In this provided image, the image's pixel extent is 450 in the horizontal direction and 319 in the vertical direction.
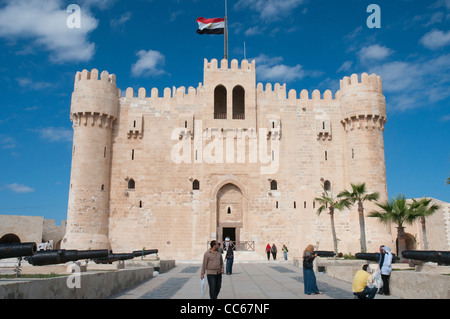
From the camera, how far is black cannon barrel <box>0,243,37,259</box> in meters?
6.46

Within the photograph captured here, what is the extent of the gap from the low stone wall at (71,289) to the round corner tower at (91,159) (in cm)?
1494

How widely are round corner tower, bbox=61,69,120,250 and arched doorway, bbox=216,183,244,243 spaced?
6783 mm

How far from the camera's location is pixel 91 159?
81.4 feet

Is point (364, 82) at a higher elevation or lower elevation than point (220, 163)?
higher

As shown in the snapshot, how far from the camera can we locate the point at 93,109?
82.3 feet

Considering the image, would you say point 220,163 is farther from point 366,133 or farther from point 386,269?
point 386,269

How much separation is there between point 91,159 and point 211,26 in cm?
1153

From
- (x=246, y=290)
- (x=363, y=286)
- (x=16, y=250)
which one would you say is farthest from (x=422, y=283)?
(x=16, y=250)

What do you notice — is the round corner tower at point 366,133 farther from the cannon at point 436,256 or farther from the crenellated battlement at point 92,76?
the cannon at point 436,256

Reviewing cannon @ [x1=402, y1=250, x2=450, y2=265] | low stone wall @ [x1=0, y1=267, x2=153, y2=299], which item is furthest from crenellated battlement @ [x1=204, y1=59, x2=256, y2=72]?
cannon @ [x1=402, y1=250, x2=450, y2=265]

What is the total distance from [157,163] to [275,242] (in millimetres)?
8660

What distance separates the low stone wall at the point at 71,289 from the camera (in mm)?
4895
